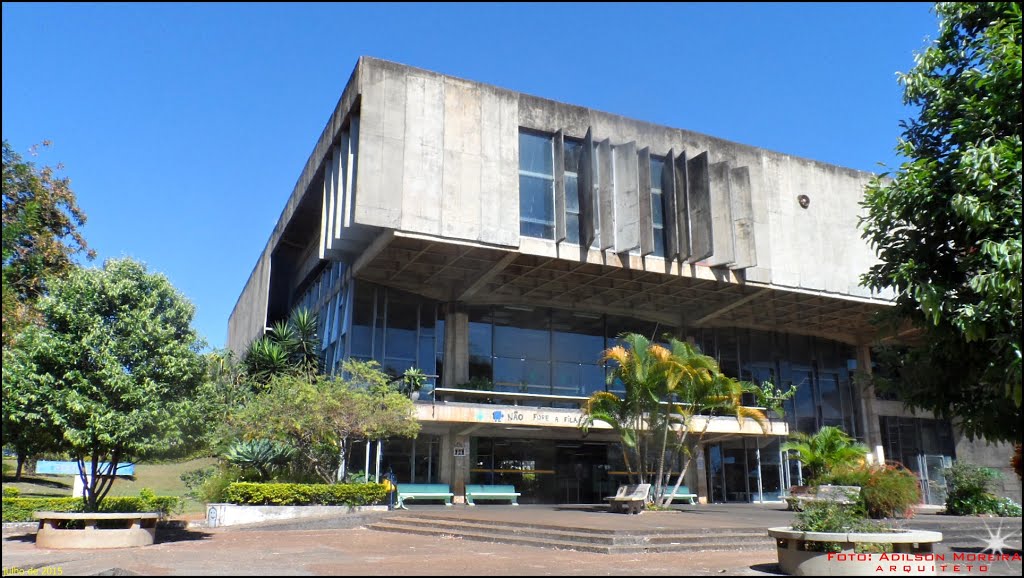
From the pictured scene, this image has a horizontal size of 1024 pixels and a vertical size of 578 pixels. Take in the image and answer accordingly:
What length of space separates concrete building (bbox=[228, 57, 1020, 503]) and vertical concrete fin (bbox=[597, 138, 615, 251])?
0.07 meters

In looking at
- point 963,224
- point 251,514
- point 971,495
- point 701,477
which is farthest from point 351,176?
point 971,495

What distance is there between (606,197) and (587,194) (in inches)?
26.3

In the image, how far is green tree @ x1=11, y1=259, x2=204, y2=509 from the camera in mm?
14375

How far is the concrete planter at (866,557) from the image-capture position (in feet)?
29.6

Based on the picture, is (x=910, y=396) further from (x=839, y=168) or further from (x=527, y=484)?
(x=839, y=168)

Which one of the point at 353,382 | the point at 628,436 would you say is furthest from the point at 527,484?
the point at 353,382

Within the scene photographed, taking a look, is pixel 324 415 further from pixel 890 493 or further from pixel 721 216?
pixel 721 216

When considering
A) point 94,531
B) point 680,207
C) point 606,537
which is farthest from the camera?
point 680,207

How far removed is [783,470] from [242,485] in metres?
24.0

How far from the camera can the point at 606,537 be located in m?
13.4

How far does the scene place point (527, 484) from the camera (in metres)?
29.0

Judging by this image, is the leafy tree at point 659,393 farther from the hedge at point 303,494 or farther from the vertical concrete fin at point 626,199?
the hedge at point 303,494

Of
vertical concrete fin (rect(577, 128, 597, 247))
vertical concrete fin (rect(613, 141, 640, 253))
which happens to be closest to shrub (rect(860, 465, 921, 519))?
vertical concrete fin (rect(613, 141, 640, 253))

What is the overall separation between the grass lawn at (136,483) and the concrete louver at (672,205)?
1861cm
